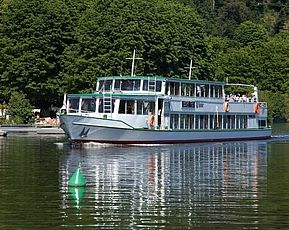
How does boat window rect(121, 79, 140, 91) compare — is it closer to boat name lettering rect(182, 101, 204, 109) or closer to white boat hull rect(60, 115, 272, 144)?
white boat hull rect(60, 115, 272, 144)

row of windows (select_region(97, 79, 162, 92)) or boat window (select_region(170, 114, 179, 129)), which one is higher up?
row of windows (select_region(97, 79, 162, 92))

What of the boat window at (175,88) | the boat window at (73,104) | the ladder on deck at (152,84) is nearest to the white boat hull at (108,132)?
the boat window at (73,104)

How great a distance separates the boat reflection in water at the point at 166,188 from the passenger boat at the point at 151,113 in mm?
7368

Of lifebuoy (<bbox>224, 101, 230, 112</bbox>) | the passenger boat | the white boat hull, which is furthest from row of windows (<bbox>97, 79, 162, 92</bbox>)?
lifebuoy (<bbox>224, 101, 230, 112</bbox>)

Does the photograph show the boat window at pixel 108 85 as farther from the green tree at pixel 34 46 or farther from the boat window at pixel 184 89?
the green tree at pixel 34 46

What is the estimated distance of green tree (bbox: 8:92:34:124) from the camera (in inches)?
4532

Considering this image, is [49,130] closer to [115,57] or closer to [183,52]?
[115,57]

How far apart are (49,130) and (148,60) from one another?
2351cm

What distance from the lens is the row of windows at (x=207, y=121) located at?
86000 mm

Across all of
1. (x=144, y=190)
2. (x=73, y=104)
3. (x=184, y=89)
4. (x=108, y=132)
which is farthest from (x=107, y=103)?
(x=144, y=190)

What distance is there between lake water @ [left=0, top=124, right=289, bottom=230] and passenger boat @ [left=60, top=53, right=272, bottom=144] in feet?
23.5

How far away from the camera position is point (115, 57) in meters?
119

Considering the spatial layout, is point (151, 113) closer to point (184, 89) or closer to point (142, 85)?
point (142, 85)

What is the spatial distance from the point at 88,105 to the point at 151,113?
5.50 meters
